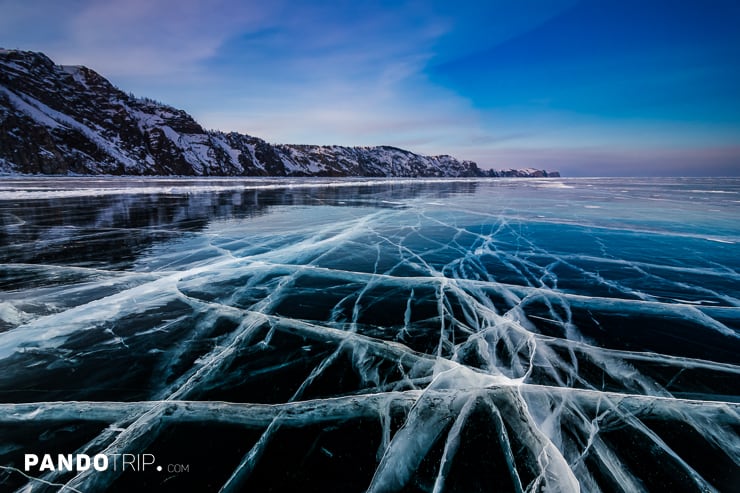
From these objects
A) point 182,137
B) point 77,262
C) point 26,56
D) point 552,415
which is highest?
point 26,56

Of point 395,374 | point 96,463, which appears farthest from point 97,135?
point 395,374

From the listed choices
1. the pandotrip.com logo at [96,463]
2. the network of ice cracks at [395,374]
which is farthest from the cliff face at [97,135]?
the pandotrip.com logo at [96,463]

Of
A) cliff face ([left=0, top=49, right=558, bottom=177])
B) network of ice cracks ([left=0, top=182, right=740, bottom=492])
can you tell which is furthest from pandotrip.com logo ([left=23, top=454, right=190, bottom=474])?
cliff face ([left=0, top=49, right=558, bottom=177])

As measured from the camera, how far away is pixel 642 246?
7.84 meters

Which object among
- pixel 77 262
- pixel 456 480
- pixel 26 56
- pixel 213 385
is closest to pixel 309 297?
pixel 213 385

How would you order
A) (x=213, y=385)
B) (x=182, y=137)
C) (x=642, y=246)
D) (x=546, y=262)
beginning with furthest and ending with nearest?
(x=182, y=137), (x=642, y=246), (x=546, y=262), (x=213, y=385)

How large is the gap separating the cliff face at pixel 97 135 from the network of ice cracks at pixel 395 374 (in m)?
108

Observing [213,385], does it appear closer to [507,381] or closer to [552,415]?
[507,381]

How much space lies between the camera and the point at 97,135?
10206cm

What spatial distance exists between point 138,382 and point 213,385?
659mm

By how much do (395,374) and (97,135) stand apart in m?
140

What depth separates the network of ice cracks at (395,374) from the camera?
1.94 m

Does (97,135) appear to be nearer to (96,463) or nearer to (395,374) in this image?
(96,463)

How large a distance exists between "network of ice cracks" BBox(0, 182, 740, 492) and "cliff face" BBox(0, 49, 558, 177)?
108m
